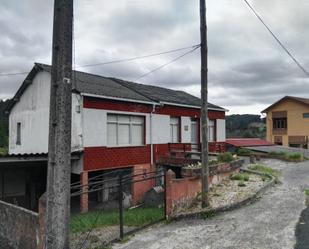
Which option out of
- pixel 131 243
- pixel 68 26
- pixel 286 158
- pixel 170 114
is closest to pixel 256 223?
pixel 131 243

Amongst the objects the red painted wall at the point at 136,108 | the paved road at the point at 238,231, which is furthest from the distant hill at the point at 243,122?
the paved road at the point at 238,231

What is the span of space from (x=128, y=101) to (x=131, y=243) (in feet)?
35.9

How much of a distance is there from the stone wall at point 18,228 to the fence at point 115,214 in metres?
0.99

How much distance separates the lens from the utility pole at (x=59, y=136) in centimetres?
491

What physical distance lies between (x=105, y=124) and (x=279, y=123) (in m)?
40.2

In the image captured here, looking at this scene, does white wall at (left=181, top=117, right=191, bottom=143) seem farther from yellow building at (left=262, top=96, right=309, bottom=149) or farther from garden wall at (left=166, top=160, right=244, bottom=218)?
Answer: yellow building at (left=262, top=96, right=309, bottom=149)

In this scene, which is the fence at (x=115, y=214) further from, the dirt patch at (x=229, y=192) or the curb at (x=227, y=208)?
the dirt patch at (x=229, y=192)

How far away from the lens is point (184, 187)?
10.9 metres

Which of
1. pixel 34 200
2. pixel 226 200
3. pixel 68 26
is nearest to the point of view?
pixel 68 26

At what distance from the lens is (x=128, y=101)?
18156 mm

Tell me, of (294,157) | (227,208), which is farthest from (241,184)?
(294,157)

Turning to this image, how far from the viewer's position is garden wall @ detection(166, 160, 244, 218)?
9984mm

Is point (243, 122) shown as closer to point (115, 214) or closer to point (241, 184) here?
point (241, 184)

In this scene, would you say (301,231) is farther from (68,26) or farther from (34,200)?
(34,200)
